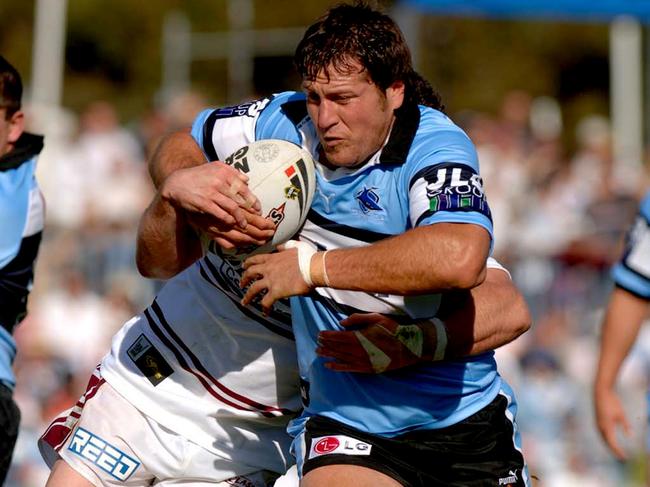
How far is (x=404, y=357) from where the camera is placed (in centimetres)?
436

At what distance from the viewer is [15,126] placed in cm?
572

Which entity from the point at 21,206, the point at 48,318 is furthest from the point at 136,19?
the point at 21,206

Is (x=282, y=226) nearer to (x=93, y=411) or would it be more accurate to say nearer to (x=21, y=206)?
(x=93, y=411)

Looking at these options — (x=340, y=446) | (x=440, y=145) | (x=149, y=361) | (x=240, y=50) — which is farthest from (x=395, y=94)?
(x=240, y=50)

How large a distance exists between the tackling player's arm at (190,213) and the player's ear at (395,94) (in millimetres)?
613

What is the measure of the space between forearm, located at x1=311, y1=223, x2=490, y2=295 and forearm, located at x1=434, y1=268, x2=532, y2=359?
1.24 feet

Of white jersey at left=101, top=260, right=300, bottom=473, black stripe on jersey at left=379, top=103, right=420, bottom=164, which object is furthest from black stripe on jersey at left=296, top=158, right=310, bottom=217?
white jersey at left=101, top=260, right=300, bottom=473

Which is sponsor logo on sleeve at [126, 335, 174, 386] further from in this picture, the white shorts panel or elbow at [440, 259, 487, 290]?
elbow at [440, 259, 487, 290]

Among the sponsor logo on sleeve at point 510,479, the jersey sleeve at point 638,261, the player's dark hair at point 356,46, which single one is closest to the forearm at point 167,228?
the player's dark hair at point 356,46

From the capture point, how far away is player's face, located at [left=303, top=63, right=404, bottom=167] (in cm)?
438

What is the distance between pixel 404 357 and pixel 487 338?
370mm

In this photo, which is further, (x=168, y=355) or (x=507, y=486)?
(x=168, y=355)

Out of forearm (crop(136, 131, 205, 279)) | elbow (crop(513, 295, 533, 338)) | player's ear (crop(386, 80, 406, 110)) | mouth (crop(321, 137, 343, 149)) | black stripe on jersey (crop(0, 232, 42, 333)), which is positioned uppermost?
player's ear (crop(386, 80, 406, 110))

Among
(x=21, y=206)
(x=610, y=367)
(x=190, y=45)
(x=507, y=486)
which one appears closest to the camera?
(x=507, y=486)
